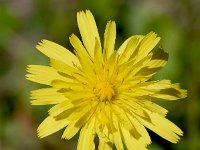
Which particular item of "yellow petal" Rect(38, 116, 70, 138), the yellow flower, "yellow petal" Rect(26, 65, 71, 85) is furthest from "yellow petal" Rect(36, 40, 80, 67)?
"yellow petal" Rect(38, 116, 70, 138)

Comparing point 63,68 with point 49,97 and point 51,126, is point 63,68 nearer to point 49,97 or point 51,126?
point 49,97

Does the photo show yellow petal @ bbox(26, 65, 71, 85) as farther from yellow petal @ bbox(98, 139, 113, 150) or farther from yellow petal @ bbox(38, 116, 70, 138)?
yellow petal @ bbox(98, 139, 113, 150)

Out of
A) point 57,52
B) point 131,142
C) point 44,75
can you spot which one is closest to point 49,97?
point 44,75

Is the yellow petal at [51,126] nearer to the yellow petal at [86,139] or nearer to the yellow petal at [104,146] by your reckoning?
the yellow petal at [86,139]

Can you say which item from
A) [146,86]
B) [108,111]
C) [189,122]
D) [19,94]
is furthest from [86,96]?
[19,94]

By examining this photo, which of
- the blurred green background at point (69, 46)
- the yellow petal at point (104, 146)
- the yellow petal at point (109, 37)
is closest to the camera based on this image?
the yellow petal at point (104, 146)

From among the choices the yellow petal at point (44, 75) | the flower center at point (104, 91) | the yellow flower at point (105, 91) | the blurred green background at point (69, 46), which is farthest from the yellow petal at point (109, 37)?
the blurred green background at point (69, 46)

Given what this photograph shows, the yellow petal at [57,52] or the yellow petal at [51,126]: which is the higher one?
the yellow petal at [57,52]

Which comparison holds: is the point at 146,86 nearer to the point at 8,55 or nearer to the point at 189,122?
the point at 189,122
